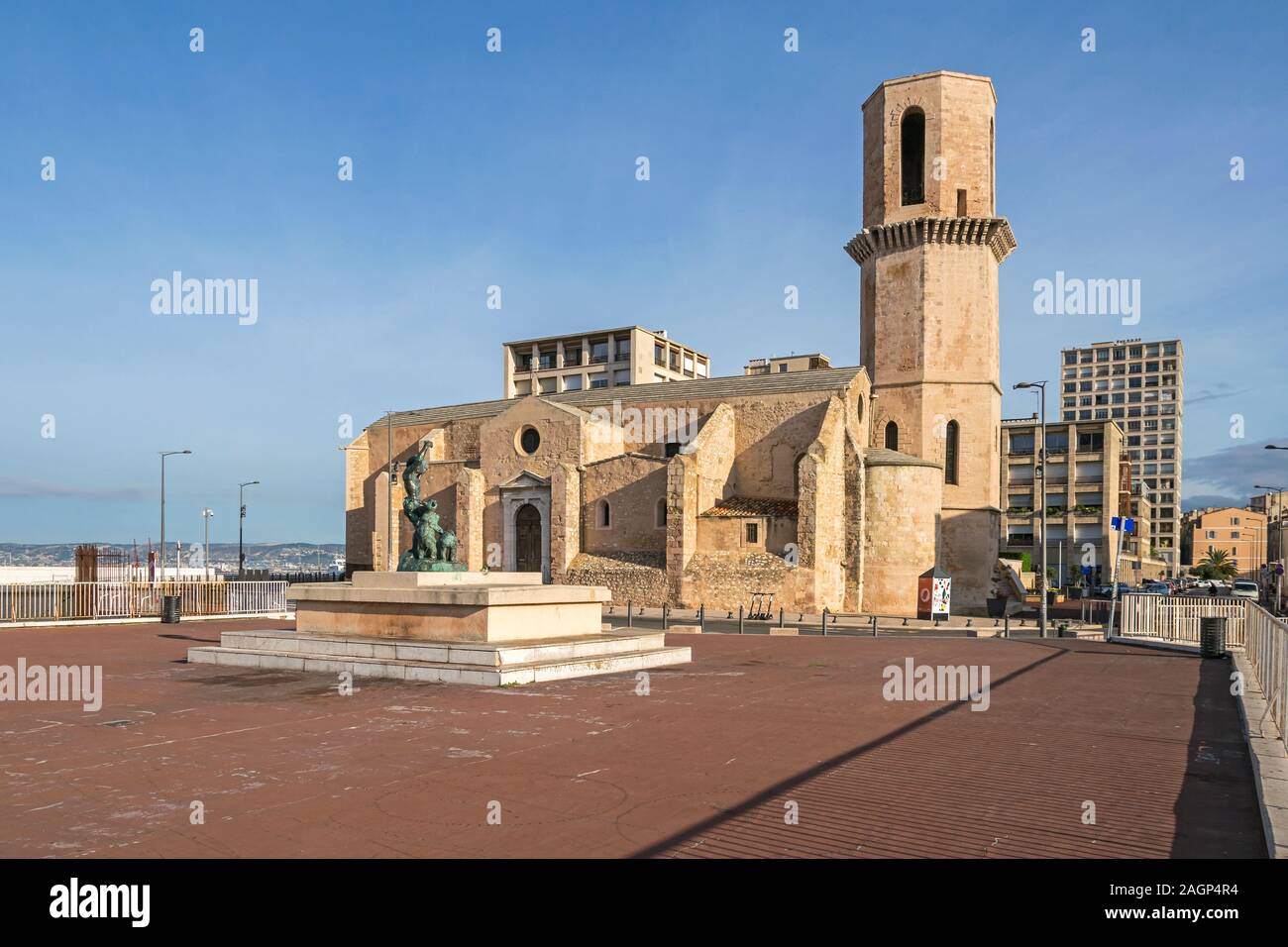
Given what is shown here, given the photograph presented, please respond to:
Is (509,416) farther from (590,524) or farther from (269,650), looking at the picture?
(269,650)

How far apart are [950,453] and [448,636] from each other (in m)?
29.5

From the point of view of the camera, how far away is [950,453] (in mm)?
39344

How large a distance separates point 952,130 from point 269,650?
1383 inches

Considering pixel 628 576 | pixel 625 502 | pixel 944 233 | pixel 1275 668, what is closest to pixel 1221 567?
pixel 944 233

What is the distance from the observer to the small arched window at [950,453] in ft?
128

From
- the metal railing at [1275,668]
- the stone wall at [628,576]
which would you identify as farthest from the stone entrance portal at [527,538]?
the metal railing at [1275,668]

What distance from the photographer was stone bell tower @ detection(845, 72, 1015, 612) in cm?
3841

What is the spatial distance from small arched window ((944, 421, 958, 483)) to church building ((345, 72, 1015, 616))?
0.22 ft

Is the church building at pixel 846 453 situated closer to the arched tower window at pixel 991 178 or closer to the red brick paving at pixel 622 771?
the arched tower window at pixel 991 178

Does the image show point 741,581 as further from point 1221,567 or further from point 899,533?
point 1221,567
